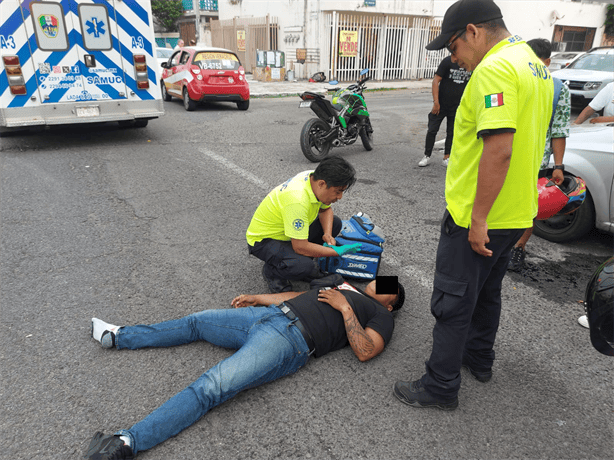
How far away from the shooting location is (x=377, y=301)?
2.95m

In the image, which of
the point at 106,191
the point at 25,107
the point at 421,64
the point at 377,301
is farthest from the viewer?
the point at 421,64

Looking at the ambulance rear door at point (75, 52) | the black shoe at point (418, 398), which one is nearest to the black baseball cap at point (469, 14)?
the black shoe at point (418, 398)

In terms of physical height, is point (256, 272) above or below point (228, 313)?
below

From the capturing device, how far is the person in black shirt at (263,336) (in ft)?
7.36

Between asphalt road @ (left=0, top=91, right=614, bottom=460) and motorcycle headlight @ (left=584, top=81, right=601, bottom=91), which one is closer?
asphalt road @ (left=0, top=91, right=614, bottom=460)

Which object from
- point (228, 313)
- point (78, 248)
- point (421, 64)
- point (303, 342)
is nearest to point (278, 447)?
point (303, 342)

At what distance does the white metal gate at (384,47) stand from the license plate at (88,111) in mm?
14875

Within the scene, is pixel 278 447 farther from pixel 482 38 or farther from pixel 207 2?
pixel 207 2

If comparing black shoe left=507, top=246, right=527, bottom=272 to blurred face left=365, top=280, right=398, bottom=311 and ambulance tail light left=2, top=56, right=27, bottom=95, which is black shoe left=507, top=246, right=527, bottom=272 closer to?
blurred face left=365, top=280, right=398, bottom=311

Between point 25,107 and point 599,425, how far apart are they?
26.2ft

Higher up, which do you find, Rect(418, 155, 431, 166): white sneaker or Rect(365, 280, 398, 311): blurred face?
Rect(365, 280, 398, 311): blurred face

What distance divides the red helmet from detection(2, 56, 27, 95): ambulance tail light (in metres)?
7.17

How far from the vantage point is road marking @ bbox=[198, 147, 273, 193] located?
599 centimetres

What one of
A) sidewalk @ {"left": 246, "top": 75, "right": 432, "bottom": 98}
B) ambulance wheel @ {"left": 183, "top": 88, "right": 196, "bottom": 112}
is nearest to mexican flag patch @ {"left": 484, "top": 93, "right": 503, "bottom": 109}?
ambulance wheel @ {"left": 183, "top": 88, "right": 196, "bottom": 112}
